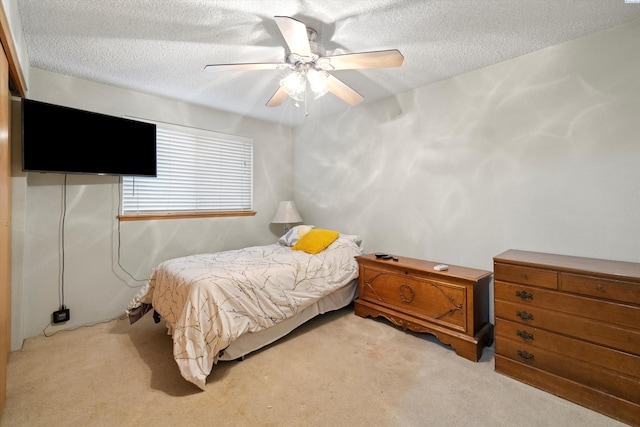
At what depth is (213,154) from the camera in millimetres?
3559

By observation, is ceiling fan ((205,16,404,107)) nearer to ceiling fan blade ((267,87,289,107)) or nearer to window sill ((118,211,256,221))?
ceiling fan blade ((267,87,289,107))

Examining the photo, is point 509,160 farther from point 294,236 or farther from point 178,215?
point 178,215

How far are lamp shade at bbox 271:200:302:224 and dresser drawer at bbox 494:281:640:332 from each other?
8.39 feet

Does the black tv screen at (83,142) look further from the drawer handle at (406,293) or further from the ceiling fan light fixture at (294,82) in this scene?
the drawer handle at (406,293)

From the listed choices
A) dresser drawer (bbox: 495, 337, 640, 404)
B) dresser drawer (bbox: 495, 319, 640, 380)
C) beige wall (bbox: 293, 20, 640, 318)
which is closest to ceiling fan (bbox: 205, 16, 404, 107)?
beige wall (bbox: 293, 20, 640, 318)

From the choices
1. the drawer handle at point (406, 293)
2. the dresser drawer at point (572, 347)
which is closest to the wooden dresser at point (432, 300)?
the drawer handle at point (406, 293)

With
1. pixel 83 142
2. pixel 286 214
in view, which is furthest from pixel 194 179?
pixel 286 214

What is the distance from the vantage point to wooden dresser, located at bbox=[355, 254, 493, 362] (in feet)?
6.97

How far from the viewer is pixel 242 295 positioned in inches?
82.1

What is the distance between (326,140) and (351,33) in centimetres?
192

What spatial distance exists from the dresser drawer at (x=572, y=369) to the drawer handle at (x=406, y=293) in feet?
2.32

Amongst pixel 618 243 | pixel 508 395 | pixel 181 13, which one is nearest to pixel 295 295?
pixel 508 395

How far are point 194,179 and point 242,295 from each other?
194cm

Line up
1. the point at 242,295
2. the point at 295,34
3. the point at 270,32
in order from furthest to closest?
the point at 242,295 < the point at 270,32 < the point at 295,34
